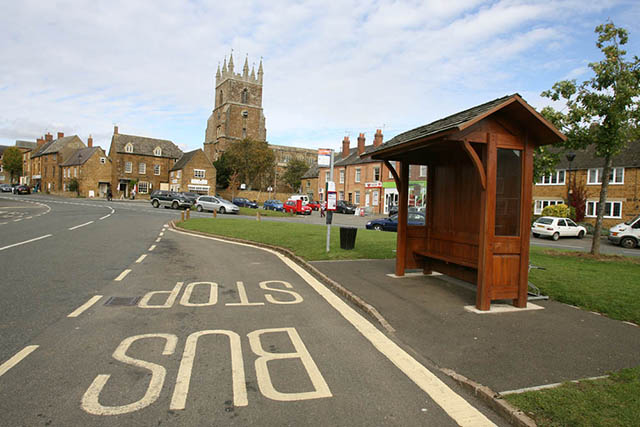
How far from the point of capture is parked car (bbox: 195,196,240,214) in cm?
4172

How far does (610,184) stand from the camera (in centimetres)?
3497

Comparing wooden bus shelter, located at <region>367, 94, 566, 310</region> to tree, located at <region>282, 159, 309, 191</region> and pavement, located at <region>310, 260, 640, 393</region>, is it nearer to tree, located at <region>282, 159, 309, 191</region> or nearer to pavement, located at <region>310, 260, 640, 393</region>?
pavement, located at <region>310, 260, 640, 393</region>

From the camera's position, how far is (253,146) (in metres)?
76.1

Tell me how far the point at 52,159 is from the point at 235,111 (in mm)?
37254

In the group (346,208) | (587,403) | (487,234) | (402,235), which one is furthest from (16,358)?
(346,208)

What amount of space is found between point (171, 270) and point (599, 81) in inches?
518

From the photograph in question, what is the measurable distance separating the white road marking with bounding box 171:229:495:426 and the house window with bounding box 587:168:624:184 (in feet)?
114

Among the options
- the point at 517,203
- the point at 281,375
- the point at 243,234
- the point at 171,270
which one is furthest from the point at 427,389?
the point at 243,234

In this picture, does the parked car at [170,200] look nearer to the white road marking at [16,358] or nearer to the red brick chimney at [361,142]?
the red brick chimney at [361,142]

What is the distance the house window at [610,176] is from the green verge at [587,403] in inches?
1399

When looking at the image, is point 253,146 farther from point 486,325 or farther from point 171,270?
point 486,325

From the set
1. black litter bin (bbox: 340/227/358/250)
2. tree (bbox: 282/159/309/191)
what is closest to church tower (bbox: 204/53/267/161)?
tree (bbox: 282/159/309/191)

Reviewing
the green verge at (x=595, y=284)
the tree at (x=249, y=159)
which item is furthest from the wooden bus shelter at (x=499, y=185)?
the tree at (x=249, y=159)

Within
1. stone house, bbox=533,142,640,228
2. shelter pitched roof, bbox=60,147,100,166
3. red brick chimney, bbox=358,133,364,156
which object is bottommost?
stone house, bbox=533,142,640,228
